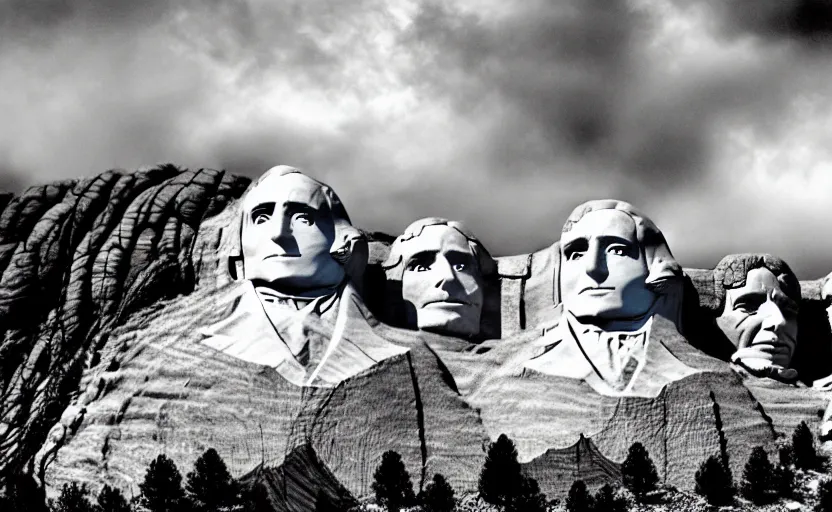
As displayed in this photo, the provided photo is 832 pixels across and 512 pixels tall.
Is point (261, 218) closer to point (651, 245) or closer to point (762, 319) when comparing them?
point (651, 245)

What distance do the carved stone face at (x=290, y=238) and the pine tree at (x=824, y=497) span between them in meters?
6.98

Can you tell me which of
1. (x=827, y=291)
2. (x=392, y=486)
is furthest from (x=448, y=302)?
(x=827, y=291)

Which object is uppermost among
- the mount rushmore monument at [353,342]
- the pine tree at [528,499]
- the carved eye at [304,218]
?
the carved eye at [304,218]

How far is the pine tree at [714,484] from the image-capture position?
1005 inches

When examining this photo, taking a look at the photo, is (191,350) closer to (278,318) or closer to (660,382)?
(278,318)

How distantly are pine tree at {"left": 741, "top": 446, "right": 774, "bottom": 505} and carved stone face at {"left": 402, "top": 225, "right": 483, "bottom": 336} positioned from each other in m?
4.58

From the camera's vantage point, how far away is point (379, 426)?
2641cm

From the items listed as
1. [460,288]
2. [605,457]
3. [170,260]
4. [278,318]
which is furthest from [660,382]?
[170,260]

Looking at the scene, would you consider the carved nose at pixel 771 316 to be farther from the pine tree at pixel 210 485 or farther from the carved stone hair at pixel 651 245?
the pine tree at pixel 210 485

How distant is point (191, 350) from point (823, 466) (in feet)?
27.3

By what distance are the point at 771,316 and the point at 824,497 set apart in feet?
13.7

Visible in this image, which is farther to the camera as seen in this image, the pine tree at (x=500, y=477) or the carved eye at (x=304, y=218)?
the carved eye at (x=304, y=218)

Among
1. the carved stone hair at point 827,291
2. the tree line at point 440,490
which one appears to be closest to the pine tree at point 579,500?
the tree line at point 440,490

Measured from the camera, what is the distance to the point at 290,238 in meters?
27.7
